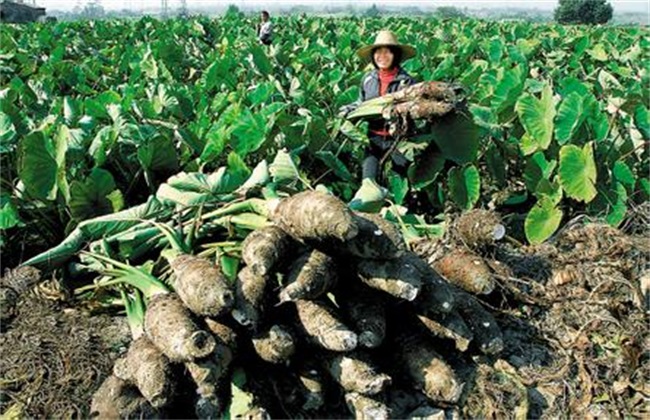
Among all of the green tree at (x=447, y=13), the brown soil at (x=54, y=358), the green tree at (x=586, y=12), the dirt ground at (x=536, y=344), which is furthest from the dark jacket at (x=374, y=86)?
the green tree at (x=586, y=12)

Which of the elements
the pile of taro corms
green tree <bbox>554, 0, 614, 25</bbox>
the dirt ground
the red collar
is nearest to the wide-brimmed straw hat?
the red collar

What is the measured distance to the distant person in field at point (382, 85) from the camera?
13.6ft

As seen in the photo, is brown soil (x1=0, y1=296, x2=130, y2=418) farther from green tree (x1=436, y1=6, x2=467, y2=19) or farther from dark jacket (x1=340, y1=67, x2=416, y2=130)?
green tree (x1=436, y1=6, x2=467, y2=19)

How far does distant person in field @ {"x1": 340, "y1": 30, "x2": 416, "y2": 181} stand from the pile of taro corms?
152 cm

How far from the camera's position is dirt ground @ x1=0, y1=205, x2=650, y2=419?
257 cm

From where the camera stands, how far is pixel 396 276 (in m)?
2.48

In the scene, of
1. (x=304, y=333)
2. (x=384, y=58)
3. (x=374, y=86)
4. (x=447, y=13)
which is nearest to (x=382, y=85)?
(x=374, y=86)

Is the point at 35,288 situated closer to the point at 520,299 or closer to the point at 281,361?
the point at 281,361

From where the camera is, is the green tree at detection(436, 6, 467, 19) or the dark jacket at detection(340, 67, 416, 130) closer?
the dark jacket at detection(340, 67, 416, 130)

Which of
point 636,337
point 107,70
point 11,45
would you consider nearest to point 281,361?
point 636,337

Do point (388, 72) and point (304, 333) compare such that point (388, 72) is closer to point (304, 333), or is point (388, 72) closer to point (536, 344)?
point (536, 344)

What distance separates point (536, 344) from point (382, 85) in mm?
2038

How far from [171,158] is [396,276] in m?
1.60

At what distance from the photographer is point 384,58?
439 centimetres
